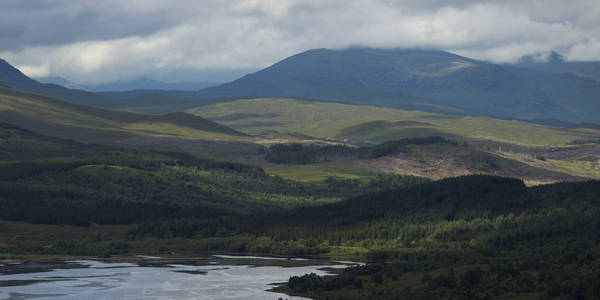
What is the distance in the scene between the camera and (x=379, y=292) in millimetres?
182875

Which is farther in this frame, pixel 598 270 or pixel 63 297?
pixel 63 297

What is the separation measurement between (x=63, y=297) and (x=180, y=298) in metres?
24.5

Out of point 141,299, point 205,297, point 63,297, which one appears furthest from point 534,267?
point 63,297

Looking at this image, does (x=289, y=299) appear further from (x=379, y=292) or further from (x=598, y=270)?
(x=598, y=270)

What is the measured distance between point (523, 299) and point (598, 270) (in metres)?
16.9

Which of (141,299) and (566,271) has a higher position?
(566,271)

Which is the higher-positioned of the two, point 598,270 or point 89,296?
point 598,270

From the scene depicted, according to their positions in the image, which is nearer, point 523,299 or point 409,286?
point 523,299

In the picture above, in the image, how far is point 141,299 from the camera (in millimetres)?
193750

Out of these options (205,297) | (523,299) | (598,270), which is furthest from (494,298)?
(205,297)

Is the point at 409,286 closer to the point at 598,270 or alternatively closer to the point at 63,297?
the point at 598,270

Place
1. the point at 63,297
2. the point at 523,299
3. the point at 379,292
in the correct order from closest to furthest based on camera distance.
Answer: the point at 523,299 < the point at 379,292 < the point at 63,297

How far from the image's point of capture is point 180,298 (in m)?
195

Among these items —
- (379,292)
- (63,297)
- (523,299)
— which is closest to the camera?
(523,299)
